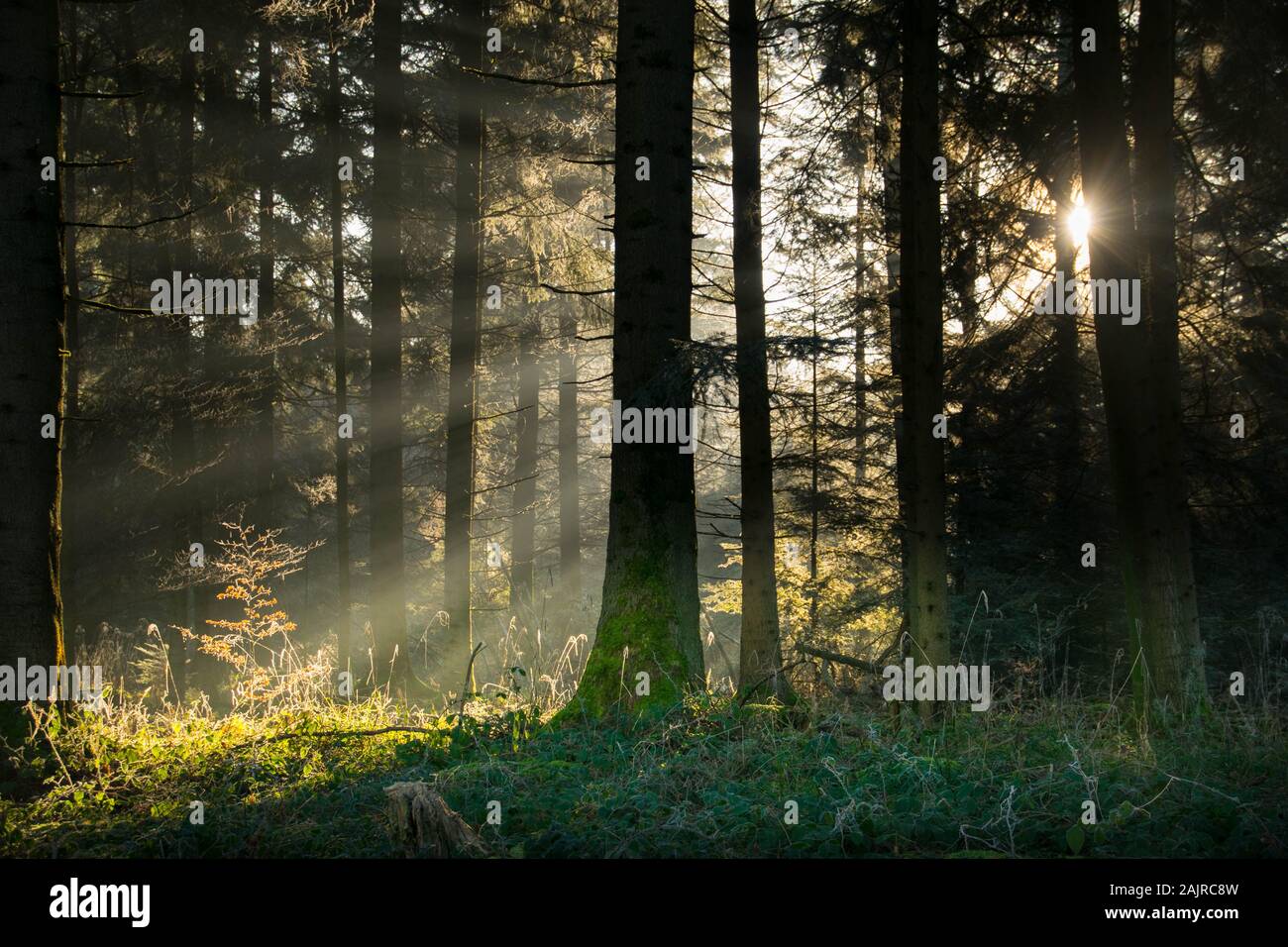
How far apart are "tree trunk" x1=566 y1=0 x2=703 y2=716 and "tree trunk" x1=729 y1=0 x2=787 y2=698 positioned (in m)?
2.32

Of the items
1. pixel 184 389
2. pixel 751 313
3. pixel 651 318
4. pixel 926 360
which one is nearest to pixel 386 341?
pixel 184 389

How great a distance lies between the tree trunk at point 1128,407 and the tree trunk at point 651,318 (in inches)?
134

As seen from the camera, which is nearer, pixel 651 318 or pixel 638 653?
pixel 638 653

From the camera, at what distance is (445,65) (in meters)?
12.8

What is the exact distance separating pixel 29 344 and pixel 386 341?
21.6 ft

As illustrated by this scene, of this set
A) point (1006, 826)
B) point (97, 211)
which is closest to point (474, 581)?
point (97, 211)

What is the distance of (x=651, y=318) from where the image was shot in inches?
279

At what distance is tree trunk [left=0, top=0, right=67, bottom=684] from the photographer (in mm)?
5672

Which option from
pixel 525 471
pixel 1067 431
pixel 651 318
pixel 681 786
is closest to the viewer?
pixel 681 786

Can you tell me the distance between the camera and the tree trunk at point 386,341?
39.4ft

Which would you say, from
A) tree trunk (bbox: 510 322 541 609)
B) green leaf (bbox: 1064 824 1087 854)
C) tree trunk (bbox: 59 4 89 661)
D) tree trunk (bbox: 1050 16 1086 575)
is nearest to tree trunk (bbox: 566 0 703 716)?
green leaf (bbox: 1064 824 1087 854)

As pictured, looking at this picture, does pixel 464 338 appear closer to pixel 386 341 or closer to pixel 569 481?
pixel 386 341

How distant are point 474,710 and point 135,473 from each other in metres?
10.1

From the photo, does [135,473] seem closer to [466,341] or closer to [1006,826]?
[466,341]
